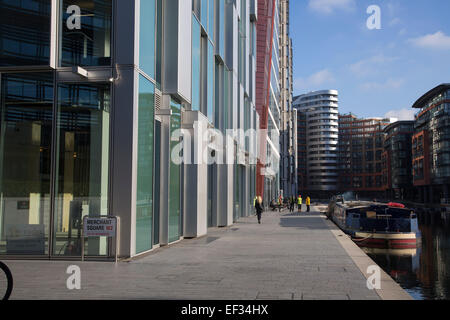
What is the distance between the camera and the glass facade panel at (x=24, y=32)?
37.8 ft

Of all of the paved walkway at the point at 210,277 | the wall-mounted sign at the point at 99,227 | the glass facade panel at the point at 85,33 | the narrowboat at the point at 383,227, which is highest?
the glass facade panel at the point at 85,33

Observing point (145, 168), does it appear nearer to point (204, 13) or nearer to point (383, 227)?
point (204, 13)

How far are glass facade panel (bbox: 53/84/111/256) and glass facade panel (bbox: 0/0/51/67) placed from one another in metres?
1.12

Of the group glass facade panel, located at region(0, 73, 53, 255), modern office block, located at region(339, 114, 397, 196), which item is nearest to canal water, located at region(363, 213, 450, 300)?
glass facade panel, located at region(0, 73, 53, 255)

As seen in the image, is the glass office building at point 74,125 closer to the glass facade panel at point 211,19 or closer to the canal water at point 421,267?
the canal water at point 421,267

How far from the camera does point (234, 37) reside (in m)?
25.6

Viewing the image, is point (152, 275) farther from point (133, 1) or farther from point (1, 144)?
point (133, 1)

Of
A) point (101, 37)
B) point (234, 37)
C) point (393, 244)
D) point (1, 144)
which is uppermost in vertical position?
point (234, 37)

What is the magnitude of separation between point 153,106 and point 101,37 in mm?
2308

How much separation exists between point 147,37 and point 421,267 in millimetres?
12504

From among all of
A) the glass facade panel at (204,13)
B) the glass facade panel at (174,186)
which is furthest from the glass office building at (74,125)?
the glass facade panel at (204,13)

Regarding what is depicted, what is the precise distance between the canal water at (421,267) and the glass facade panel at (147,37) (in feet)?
28.7

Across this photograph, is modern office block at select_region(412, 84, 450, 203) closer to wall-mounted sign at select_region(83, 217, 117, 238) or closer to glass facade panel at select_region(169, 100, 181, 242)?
glass facade panel at select_region(169, 100, 181, 242)

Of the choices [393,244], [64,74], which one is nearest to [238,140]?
[393,244]
